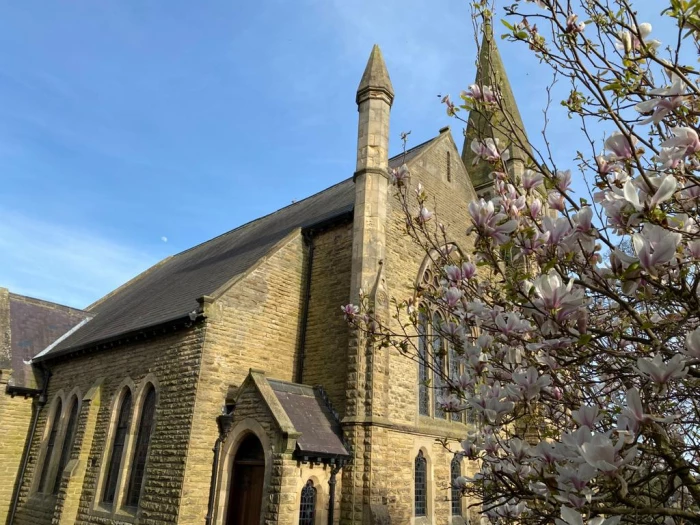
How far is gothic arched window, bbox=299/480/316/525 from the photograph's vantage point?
30.8ft

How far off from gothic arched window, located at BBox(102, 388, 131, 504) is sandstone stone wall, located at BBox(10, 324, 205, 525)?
0.19 metres

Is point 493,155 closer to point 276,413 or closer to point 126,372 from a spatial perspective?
point 276,413

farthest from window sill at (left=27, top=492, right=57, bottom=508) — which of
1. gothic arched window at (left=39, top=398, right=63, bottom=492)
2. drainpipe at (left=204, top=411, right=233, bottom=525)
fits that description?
drainpipe at (left=204, top=411, right=233, bottom=525)

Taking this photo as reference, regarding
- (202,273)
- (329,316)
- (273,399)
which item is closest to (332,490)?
(273,399)

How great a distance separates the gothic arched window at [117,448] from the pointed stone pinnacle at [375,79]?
10.1 meters

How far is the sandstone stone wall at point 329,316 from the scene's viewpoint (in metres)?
11.4

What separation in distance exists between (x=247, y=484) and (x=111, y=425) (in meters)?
5.07

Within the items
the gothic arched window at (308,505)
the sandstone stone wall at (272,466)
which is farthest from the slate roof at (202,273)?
the gothic arched window at (308,505)

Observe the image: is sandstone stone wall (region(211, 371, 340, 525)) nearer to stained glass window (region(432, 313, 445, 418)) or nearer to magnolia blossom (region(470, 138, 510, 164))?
stained glass window (region(432, 313, 445, 418))

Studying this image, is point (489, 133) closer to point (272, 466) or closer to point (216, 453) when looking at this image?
point (272, 466)

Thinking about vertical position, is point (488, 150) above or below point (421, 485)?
above

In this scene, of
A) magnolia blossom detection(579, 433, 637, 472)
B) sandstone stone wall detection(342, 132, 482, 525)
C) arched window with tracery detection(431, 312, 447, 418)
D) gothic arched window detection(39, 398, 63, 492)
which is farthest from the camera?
gothic arched window detection(39, 398, 63, 492)

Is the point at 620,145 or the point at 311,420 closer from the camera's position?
the point at 620,145

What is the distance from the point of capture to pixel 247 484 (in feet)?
33.1
